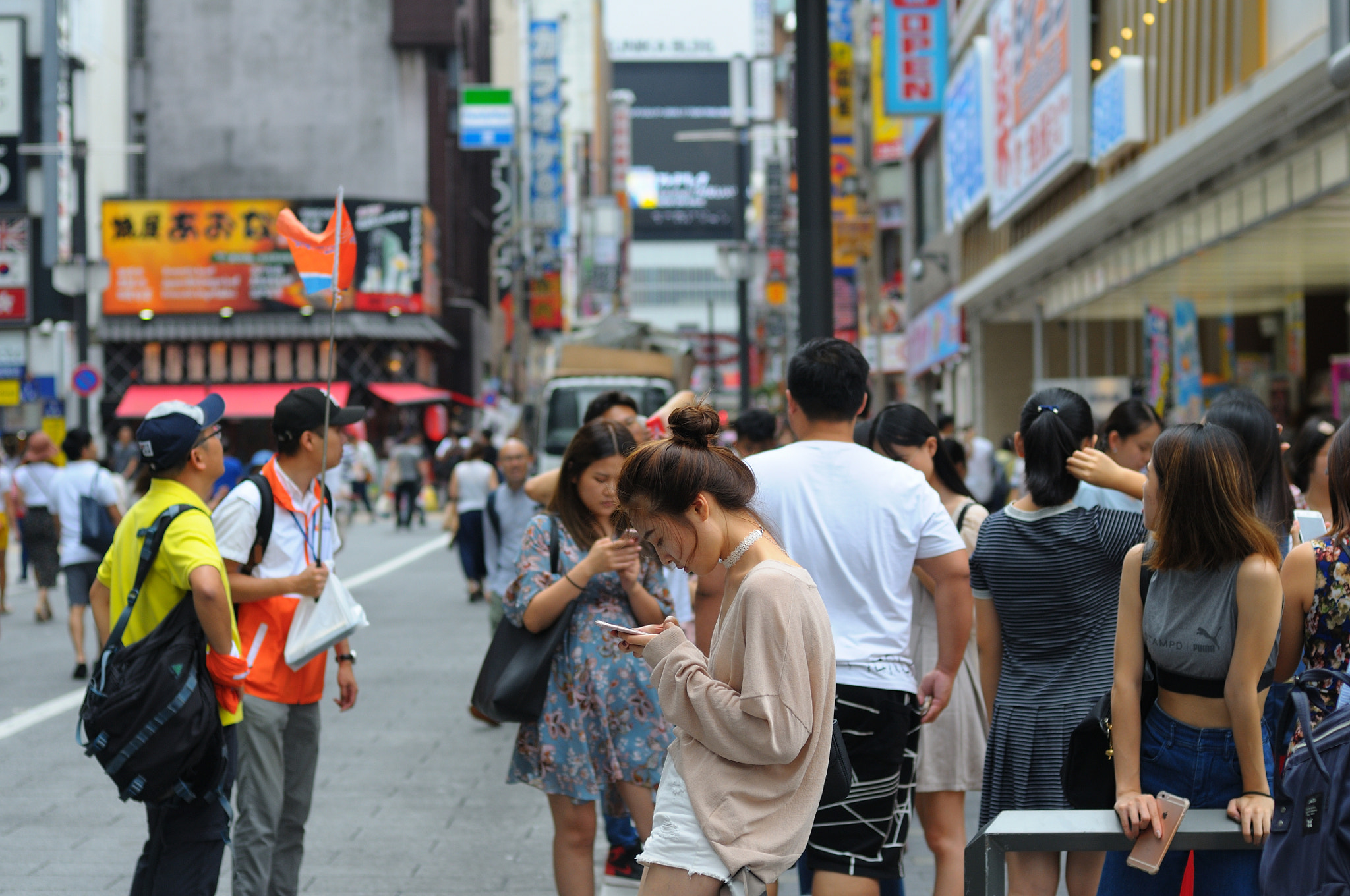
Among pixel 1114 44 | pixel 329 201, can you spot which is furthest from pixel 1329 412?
pixel 329 201

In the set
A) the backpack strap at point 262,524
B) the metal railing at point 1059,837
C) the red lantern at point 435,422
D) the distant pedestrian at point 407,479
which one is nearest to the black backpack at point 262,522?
the backpack strap at point 262,524

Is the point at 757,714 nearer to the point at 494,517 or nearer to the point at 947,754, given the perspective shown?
the point at 947,754

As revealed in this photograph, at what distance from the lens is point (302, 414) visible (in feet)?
15.6

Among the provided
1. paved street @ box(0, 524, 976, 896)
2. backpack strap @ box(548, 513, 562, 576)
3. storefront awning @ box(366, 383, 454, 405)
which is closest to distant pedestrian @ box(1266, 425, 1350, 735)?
backpack strap @ box(548, 513, 562, 576)

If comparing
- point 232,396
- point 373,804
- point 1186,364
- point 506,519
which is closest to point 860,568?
point 373,804

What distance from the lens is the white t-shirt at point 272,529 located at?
182 inches

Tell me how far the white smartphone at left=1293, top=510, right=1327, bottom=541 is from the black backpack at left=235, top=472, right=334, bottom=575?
10.5 ft

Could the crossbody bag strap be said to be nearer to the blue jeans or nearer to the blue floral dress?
the blue floral dress

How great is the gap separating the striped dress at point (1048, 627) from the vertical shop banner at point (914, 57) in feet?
68.4

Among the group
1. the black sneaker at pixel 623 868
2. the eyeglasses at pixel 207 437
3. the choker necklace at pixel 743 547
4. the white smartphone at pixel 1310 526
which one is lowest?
the black sneaker at pixel 623 868

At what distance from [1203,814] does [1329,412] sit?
42.9 feet

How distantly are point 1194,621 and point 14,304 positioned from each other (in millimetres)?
40484

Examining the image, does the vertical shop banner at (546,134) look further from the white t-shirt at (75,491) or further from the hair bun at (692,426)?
the hair bun at (692,426)

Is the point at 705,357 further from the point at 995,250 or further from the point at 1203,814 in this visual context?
the point at 1203,814
